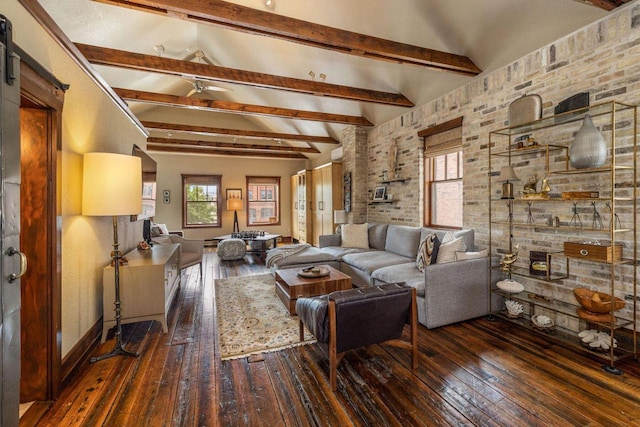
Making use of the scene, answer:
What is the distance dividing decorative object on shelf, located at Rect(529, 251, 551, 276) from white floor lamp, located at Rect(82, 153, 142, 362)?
3829 mm

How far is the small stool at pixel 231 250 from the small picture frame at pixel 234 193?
10.9 ft

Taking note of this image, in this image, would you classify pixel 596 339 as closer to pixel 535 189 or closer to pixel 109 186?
pixel 535 189

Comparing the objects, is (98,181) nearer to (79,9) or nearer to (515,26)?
(79,9)

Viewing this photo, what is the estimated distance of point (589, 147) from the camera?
2.38m

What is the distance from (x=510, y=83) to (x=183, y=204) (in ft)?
28.9

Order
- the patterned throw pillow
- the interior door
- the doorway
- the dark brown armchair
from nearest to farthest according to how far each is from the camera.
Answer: the interior door
the doorway
the dark brown armchair
the patterned throw pillow

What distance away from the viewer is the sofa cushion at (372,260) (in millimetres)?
4006

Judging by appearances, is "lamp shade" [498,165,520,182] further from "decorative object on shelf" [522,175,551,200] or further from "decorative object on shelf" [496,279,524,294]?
"decorative object on shelf" [496,279,524,294]

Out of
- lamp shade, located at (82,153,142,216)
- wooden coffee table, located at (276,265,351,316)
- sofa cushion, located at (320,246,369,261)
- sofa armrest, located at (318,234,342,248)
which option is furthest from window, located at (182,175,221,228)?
lamp shade, located at (82,153,142,216)

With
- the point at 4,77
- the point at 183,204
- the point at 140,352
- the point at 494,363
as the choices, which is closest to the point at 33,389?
the point at 140,352

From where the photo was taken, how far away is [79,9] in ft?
9.93

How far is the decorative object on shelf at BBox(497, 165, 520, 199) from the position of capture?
307 cm

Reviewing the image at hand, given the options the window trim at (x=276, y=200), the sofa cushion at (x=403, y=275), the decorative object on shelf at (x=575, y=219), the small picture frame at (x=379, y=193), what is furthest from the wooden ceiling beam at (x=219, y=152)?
the decorative object on shelf at (x=575, y=219)

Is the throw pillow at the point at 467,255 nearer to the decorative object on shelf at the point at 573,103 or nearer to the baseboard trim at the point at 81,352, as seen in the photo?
the decorative object on shelf at the point at 573,103
